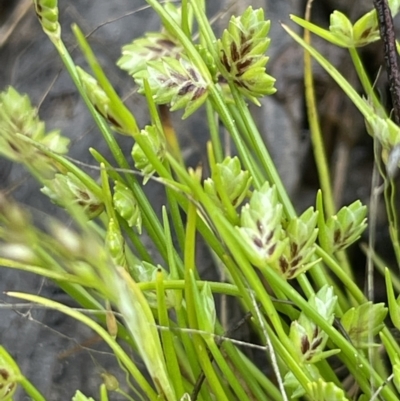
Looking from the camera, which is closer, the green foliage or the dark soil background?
the green foliage

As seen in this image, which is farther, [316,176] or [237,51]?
[316,176]

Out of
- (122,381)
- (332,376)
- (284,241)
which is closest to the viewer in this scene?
(284,241)

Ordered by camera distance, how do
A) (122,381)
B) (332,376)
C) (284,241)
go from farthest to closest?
(122,381) < (332,376) < (284,241)

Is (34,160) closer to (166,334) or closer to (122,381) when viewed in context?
(166,334)

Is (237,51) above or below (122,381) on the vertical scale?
above

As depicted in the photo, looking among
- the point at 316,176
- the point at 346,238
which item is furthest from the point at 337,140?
the point at 346,238

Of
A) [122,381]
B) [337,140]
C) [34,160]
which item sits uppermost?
[34,160]

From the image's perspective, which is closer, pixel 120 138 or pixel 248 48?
pixel 248 48

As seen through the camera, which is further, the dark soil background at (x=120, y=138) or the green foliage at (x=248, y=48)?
the dark soil background at (x=120, y=138)
